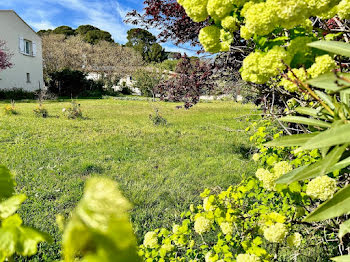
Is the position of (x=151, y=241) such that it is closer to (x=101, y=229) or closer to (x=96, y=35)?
(x=101, y=229)

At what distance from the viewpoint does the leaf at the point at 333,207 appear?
0.62 m

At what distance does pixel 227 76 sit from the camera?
3.69 metres

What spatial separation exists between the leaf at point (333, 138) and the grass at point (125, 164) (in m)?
2.01

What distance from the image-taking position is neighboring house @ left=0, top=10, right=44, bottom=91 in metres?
18.2

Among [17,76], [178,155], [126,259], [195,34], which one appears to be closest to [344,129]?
[126,259]

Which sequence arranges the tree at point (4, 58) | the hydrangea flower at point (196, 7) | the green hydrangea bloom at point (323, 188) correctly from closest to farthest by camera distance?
the hydrangea flower at point (196, 7) → the green hydrangea bloom at point (323, 188) → the tree at point (4, 58)

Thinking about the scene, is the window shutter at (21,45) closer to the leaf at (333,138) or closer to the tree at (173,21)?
the tree at (173,21)

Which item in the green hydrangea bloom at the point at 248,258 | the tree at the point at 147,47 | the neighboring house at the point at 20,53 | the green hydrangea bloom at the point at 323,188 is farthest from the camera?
the tree at the point at 147,47

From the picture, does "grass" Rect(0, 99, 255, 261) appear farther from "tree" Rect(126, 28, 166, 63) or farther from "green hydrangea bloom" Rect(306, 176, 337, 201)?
"tree" Rect(126, 28, 166, 63)

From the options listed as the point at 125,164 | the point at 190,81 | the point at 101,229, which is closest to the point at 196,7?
the point at 101,229

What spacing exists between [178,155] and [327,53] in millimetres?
4736

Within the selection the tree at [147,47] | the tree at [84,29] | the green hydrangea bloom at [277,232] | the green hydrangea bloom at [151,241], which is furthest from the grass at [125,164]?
the tree at [84,29]

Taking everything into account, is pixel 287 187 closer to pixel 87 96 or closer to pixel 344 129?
pixel 344 129

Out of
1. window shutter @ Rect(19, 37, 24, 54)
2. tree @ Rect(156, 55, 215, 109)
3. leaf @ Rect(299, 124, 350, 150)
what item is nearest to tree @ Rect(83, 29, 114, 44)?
window shutter @ Rect(19, 37, 24, 54)
